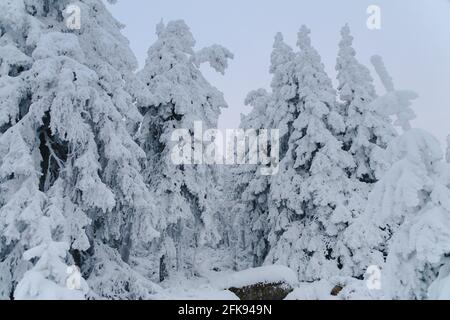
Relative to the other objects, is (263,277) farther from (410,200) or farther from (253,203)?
(253,203)

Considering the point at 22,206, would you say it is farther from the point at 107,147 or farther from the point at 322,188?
the point at 322,188

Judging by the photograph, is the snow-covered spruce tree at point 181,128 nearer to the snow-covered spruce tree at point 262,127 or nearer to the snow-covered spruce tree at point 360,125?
the snow-covered spruce tree at point 262,127

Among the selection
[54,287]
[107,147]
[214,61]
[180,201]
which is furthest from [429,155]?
[214,61]

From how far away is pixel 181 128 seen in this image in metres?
18.3

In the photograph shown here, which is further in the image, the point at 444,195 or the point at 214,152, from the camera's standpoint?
the point at 214,152

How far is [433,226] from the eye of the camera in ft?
19.5

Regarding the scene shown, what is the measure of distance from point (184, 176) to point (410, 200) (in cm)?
1318

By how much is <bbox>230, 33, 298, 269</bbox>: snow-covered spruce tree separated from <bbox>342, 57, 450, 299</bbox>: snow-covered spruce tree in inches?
579

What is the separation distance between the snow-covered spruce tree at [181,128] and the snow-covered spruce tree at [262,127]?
11.4 feet

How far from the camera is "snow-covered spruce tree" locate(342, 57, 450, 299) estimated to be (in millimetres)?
6090

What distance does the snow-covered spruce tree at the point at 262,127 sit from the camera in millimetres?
21797

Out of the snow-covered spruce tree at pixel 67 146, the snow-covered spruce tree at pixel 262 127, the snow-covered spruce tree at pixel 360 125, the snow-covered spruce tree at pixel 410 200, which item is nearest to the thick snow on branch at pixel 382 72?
the snow-covered spruce tree at pixel 410 200

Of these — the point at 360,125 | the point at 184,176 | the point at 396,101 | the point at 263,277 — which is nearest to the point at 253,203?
the point at 184,176

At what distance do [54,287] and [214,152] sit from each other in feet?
43.9
